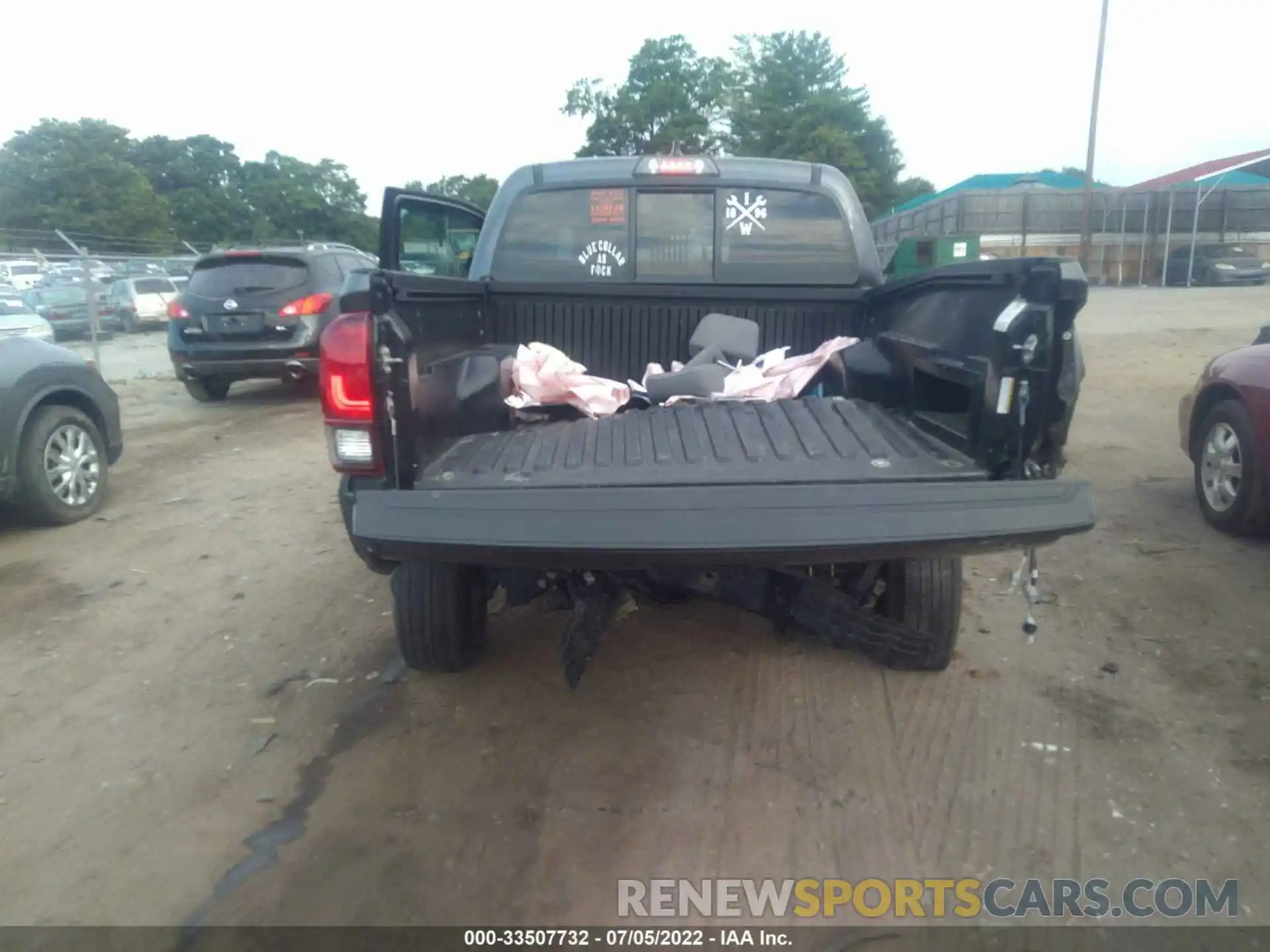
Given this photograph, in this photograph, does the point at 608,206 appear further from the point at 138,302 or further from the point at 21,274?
the point at 138,302

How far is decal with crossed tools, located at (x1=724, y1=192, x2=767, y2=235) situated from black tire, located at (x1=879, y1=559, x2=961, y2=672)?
212 cm

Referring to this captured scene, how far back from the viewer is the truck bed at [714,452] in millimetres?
2835

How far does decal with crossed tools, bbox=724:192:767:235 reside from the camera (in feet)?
16.2

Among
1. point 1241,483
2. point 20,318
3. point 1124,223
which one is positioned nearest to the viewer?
point 1241,483

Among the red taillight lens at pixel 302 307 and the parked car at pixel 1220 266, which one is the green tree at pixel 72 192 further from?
the parked car at pixel 1220 266

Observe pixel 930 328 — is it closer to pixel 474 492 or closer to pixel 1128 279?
pixel 474 492

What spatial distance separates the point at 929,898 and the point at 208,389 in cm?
1108

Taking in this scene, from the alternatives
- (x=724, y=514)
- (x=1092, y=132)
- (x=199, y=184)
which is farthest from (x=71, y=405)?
(x=199, y=184)

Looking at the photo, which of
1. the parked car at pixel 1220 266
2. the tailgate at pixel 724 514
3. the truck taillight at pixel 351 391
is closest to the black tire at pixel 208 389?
the truck taillight at pixel 351 391

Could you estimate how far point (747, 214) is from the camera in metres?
4.93

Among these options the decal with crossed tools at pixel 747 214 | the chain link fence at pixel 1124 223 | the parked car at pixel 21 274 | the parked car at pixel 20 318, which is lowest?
the parked car at pixel 20 318

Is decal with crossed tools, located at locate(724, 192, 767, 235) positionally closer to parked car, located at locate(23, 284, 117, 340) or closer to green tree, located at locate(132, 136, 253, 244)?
parked car, located at locate(23, 284, 117, 340)

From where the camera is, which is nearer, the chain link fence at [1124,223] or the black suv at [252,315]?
the black suv at [252,315]

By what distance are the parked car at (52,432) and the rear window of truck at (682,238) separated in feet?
10.9
